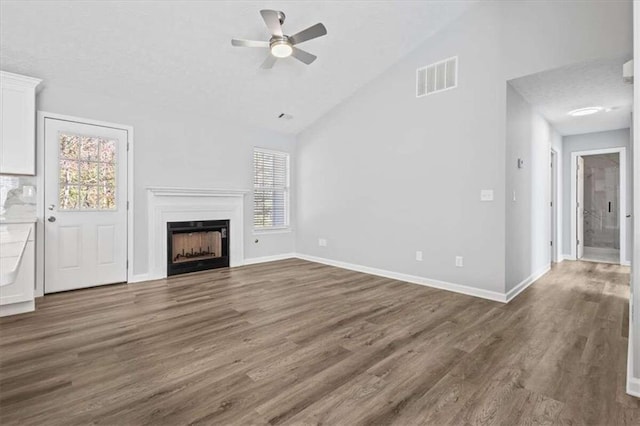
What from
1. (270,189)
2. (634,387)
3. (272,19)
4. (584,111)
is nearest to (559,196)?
(584,111)

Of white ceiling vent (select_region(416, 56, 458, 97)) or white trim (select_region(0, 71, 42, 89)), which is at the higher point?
white ceiling vent (select_region(416, 56, 458, 97))

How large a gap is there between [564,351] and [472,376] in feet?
3.20

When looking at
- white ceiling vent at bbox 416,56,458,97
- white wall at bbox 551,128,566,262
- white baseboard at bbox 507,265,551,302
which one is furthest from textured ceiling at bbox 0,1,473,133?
white wall at bbox 551,128,566,262

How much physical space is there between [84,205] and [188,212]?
1371 mm

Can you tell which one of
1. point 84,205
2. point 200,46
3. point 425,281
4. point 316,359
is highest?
point 200,46

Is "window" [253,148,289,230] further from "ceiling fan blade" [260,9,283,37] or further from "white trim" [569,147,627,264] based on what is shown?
"white trim" [569,147,627,264]

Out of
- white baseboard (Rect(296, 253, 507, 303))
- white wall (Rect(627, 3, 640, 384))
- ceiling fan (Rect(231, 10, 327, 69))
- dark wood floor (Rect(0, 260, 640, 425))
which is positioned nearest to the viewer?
dark wood floor (Rect(0, 260, 640, 425))

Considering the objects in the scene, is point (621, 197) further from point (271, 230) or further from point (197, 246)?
point (197, 246)

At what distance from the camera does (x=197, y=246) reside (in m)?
5.33

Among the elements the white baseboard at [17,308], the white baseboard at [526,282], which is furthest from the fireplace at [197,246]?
the white baseboard at [526,282]

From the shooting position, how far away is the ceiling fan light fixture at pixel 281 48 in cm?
333

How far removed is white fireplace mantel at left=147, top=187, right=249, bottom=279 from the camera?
470 centimetres

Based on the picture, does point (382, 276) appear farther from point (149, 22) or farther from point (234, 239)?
point (149, 22)

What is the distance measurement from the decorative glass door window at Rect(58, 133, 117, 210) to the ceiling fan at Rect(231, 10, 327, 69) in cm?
257
